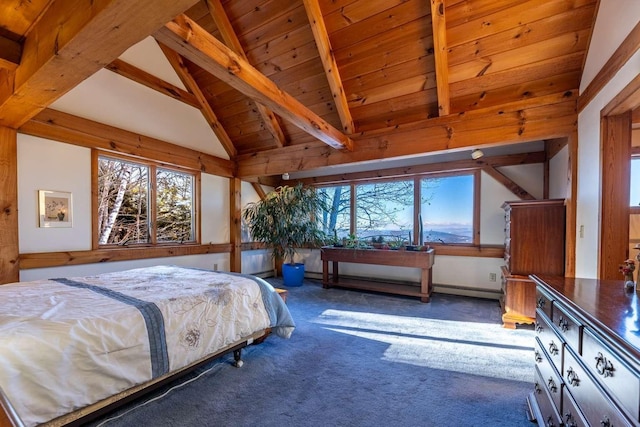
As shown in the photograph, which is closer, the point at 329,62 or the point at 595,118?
the point at 595,118

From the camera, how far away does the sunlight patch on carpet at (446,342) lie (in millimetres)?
2279

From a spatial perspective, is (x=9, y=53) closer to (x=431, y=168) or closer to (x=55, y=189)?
(x=55, y=189)

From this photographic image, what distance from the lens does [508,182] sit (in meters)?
4.10

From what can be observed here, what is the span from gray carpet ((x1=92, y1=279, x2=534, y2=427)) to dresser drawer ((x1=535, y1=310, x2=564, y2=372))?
0.53 meters

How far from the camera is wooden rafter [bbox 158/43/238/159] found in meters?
3.84

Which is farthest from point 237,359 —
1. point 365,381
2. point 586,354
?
point 586,354

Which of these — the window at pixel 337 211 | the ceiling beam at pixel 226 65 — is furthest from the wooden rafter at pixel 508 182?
the ceiling beam at pixel 226 65

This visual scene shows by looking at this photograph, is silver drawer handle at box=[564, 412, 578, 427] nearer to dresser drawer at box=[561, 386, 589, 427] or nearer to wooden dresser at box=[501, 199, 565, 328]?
dresser drawer at box=[561, 386, 589, 427]

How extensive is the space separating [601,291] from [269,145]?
4.21 meters

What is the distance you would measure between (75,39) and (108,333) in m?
1.52

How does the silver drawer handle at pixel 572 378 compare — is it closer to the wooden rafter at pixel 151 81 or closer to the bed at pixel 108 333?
the bed at pixel 108 333

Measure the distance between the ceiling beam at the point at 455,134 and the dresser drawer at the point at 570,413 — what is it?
2.52m

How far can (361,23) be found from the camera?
9.57 ft

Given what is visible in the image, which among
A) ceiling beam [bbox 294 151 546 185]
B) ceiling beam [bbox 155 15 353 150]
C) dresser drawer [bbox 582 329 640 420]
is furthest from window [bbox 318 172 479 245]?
dresser drawer [bbox 582 329 640 420]
